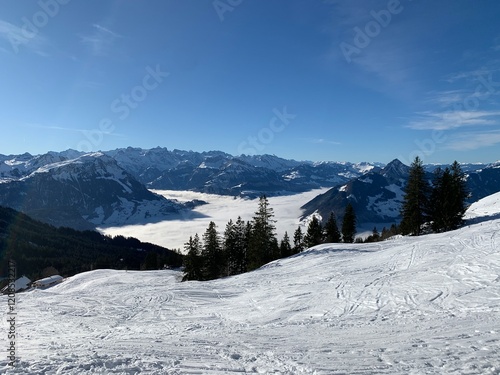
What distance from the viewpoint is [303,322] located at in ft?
→ 53.4

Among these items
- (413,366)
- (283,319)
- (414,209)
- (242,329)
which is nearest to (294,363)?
(413,366)

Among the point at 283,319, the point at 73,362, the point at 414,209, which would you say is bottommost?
the point at 283,319

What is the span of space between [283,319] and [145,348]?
7993mm

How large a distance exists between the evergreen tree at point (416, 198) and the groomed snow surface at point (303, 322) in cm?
1205

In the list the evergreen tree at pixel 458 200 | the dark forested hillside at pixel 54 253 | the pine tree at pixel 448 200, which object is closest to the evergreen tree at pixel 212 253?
the pine tree at pixel 448 200

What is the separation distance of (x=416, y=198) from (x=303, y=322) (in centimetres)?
3357

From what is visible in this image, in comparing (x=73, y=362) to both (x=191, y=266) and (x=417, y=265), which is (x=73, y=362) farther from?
(x=191, y=266)

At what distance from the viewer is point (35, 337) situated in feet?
51.0

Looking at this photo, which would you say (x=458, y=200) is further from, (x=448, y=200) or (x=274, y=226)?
(x=274, y=226)

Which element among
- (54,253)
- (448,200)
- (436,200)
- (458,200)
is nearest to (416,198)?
(436,200)

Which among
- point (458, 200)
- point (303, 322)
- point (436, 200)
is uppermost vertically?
point (436, 200)

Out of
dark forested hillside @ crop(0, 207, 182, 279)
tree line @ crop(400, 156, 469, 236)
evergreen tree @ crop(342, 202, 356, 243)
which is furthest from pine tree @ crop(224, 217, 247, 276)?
dark forested hillside @ crop(0, 207, 182, 279)

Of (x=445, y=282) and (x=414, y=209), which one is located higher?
(x=414, y=209)

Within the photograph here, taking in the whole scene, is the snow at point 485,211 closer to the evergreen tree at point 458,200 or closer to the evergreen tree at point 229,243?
the evergreen tree at point 458,200
